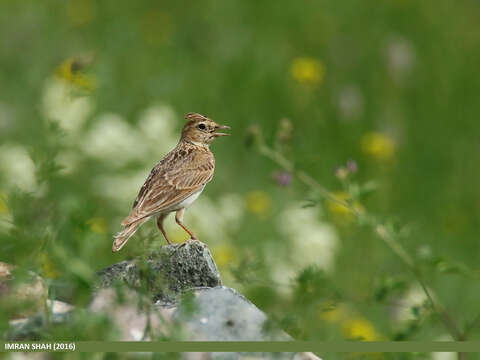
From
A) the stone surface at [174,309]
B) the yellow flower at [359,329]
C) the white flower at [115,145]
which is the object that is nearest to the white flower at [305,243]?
the yellow flower at [359,329]

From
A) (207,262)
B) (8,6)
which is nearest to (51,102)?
(207,262)

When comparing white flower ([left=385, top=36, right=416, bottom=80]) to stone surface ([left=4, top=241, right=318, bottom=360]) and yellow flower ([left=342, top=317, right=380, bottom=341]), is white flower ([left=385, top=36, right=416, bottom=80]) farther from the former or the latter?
stone surface ([left=4, top=241, right=318, bottom=360])

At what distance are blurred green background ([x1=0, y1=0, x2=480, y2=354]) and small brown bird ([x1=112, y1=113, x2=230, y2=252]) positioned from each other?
→ 1892 mm

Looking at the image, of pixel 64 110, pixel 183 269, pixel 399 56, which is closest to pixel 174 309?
pixel 183 269

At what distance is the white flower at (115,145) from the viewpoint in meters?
8.42

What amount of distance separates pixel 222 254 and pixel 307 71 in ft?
16.6

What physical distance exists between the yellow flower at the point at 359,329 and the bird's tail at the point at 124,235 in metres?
4.17

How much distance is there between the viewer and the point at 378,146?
481 inches

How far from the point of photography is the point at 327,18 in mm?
14828

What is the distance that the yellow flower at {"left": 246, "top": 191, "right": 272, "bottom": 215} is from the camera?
36.2 feet

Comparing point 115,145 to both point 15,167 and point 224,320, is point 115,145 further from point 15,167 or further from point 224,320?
point 224,320

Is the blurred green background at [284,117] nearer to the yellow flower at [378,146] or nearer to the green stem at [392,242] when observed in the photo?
the yellow flower at [378,146]

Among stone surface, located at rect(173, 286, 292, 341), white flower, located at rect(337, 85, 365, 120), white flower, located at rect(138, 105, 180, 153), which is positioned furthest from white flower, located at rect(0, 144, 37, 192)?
white flower, located at rect(337, 85, 365, 120)

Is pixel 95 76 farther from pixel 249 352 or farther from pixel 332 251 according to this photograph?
pixel 249 352
